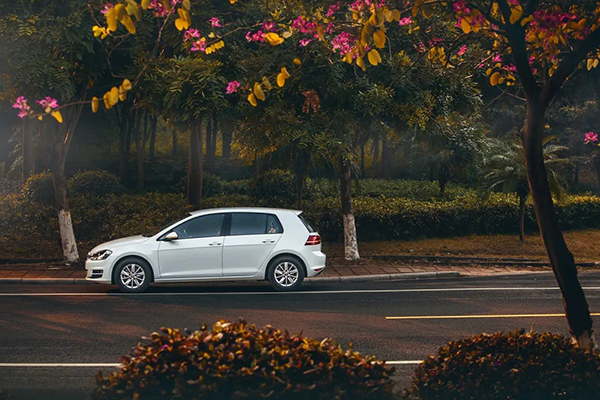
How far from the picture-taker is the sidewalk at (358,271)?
1634cm

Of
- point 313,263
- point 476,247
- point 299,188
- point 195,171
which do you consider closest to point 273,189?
point 299,188

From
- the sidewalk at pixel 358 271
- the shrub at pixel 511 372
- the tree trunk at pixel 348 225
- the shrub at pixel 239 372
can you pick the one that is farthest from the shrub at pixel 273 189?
the shrub at pixel 239 372

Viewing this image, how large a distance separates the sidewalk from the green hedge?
2.43 meters

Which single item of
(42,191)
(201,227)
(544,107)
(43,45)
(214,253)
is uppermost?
(43,45)

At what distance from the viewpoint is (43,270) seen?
17.4 m

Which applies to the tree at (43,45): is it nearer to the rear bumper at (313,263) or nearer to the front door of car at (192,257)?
the front door of car at (192,257)

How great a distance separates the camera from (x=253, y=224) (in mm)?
14570

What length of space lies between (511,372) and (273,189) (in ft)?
58.9

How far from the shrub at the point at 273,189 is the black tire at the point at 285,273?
8290 mm

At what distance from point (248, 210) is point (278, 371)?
9714 mm

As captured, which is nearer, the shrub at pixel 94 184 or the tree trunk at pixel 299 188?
the tree trunk at pixel 299 188

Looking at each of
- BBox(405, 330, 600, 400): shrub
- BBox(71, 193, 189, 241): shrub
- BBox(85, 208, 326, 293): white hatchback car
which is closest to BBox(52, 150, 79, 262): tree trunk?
BBox(71, 193, 189, 241): shrub

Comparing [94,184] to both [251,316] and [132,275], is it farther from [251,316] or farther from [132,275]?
[251,316]

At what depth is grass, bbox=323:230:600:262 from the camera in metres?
20.6
